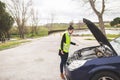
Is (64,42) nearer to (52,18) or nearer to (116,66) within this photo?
(116,66)

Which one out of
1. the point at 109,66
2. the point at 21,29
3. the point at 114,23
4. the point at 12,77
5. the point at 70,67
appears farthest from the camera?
the point at 114,23

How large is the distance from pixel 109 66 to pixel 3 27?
5127 cm

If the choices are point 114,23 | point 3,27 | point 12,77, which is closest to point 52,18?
point 114,23

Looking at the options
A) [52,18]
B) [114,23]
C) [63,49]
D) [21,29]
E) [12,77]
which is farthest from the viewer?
[52,18]

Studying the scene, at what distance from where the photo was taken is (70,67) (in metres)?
7.26

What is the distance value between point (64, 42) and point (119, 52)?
9.64 feet

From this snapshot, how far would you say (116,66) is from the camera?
21.7 feet

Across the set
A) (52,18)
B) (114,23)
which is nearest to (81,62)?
(114,23)

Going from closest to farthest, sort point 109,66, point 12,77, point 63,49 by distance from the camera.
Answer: point 109,66 < point 63,49 < point 12,77

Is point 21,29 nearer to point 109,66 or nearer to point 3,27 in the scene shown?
point 3,27

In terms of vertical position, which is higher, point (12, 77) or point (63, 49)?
point (63, 49)

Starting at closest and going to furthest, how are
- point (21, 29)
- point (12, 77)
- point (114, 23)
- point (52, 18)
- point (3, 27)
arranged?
point (12, 77) → point (3, 27) → point (21, 29) → point (114, 23) → point (52, 18)

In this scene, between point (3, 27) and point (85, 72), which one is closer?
point (85, 72)

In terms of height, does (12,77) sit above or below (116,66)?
below
